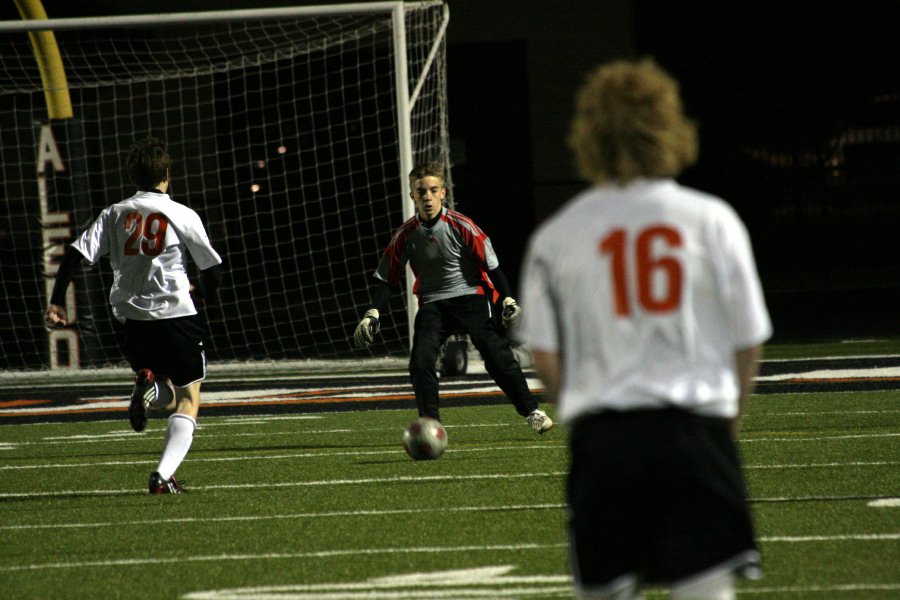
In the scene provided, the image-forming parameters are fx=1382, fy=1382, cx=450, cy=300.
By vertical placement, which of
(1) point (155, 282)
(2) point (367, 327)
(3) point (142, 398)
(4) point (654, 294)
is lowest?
(3) point (142, 398)

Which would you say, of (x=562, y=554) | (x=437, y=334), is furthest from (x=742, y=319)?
(x=437, y=334)

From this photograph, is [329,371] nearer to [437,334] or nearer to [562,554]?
[437,334]

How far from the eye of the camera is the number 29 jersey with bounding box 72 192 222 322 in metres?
7.09

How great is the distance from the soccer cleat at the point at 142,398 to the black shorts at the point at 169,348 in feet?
0.32

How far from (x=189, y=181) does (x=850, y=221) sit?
10403mm

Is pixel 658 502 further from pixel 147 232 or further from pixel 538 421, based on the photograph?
→ pixel 538 421

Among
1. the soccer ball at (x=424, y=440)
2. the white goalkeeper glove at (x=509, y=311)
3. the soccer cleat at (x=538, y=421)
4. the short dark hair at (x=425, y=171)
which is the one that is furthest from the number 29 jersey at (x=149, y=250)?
the soccer cleat at (x=538, y=421)

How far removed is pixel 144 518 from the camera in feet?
21.5

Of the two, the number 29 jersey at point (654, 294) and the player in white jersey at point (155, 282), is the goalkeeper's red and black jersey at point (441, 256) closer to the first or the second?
the player in white jersey at point (155, 282)

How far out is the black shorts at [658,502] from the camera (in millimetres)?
2674

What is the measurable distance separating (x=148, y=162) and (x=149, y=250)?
0.45 meters

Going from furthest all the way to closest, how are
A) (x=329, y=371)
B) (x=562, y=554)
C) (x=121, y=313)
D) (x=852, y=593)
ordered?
(x=329, y=371) < (x=121, y=313) < (x=562, y=554) < (x=852, y=593)

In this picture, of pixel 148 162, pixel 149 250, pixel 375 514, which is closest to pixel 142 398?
pixel 149 250

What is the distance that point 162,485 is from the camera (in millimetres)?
7184
